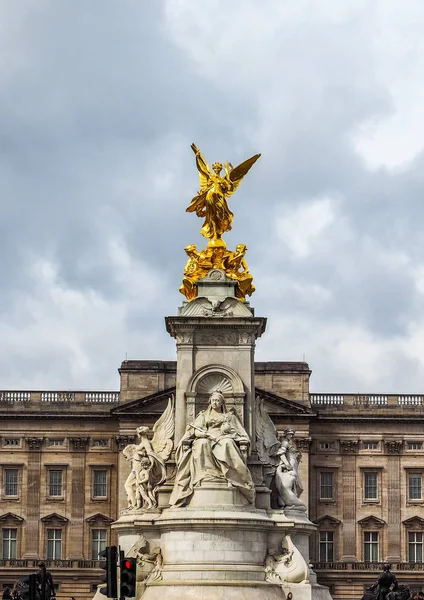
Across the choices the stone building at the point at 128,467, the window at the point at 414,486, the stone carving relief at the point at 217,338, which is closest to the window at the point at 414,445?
the stone building at the point at 128,467

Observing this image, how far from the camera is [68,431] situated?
374 feet

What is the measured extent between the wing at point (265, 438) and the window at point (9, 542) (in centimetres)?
6347

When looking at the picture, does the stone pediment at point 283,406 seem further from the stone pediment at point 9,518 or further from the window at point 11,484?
the stone pediment at point 9,518

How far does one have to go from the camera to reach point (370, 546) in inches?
4427

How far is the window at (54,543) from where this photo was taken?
368ft

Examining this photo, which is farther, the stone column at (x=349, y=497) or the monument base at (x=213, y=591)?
the stone column at (x=349, y=497)

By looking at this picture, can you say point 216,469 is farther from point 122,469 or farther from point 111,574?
point 122,469

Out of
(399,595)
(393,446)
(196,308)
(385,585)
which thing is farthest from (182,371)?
(393,446)

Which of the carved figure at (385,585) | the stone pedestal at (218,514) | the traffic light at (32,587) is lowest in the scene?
the traffic light at (32,587)

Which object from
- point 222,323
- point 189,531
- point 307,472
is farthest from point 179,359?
point 307,472

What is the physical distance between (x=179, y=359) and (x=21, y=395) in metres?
64.3

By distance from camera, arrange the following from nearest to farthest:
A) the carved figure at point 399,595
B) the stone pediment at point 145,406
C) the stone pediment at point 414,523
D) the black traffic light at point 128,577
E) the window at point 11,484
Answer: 1. the black traffic light at point 128,577
2. the carved figure at point 399,595
3. the stone pediment at point 145,406
4. the stone pediment at point 414,523
5. the window at point 11,484

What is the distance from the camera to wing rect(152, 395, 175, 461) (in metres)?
51.6

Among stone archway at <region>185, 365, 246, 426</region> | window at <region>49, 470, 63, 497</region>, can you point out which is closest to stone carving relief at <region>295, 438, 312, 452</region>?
window at <region>49, 470, 63, 497</region>
